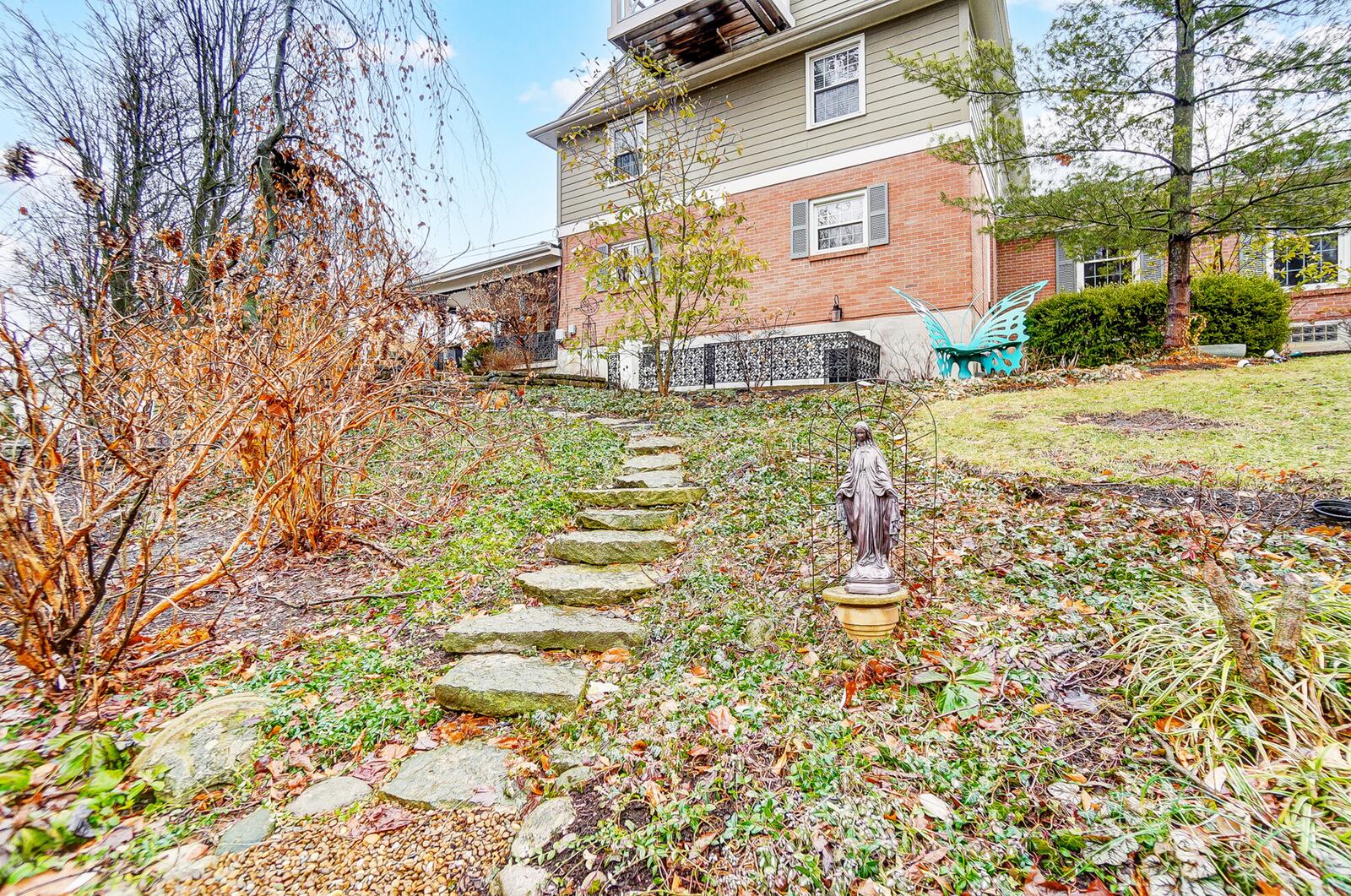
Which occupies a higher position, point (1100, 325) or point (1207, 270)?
point (1207, 270)

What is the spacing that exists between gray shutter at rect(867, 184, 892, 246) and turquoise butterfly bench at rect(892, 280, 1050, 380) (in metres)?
1.36

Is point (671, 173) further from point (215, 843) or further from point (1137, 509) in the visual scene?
point (215, 843)

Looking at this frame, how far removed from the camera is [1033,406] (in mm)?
6680

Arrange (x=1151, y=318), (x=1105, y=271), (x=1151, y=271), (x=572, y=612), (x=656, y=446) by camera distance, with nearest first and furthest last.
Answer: (x=572, y=612) < (x=656, y=446) < (x=1151, y=318) < (x=1105, y=271) < (x=1151, y=271)

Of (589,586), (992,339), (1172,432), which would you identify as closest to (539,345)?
(992,339)

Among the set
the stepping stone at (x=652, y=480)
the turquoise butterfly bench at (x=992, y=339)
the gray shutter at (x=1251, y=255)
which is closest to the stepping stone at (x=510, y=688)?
the stepping stone at (x=652, y=480)

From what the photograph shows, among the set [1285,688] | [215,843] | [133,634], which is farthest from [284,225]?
[1285,688]

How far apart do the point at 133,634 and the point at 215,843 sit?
1.25 meters

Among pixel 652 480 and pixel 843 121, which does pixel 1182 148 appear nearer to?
pixel 843 121

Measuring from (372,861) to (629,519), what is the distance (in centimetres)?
269

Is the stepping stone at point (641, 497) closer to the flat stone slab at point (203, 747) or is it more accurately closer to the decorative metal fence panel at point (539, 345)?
the flat stone slab at point (203, 747)

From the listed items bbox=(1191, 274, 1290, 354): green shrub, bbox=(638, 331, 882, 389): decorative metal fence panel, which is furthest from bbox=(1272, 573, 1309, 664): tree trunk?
bbox=(1191, 274, 1290, 354): green shrub

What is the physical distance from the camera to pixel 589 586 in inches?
140

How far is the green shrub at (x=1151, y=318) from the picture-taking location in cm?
894
